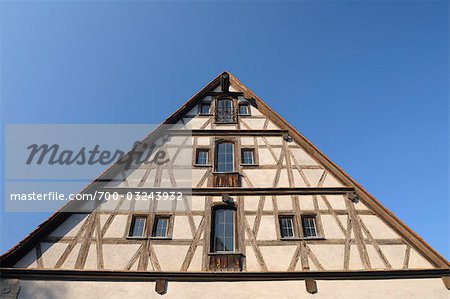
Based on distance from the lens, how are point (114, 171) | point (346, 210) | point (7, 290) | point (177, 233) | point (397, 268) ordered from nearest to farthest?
point (7, 290)
point (397, 268)
point (177, 233)
point (346, 210)
point (114, 171)

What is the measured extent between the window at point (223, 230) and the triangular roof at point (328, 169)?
423 centimetres

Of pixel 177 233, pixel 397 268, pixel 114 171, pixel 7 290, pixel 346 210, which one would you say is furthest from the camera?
pixel 114 171

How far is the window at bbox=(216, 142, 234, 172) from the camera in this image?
459 inches

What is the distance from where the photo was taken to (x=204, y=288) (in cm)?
834

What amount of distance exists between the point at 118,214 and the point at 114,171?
5.82ft

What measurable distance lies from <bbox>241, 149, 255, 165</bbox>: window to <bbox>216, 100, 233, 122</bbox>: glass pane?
210 cm

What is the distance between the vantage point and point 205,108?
14227mm

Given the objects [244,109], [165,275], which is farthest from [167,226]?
[244,109]

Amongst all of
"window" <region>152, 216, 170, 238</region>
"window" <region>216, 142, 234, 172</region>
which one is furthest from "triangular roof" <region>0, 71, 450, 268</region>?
"window" <region>152, 216, 170, 238</region>

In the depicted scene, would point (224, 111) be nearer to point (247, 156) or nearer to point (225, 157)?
point (225, 157)

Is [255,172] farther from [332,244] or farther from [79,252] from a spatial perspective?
[79,252]

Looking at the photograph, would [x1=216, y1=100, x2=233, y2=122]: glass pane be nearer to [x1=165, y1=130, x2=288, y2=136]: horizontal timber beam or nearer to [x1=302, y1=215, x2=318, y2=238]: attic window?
[x1=165, y1=130, x2=288, y2=136]: horizontal timber beam

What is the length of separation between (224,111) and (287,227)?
6528 mm

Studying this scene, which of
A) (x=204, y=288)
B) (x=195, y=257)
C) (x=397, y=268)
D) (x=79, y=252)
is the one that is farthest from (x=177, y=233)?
(x=397, y=268)
